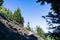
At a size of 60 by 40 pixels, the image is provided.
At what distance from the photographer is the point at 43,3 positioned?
26.1 feet

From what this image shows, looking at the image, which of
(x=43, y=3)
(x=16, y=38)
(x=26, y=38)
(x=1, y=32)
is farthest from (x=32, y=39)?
(x=43, y=3)

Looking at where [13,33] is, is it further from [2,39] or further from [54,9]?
[54,9]

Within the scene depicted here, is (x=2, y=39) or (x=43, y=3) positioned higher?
(x=2, y=39)

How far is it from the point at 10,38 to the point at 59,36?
884 centimetres

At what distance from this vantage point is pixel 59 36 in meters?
7.40

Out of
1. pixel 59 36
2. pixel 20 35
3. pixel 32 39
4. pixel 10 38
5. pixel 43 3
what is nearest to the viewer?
pixel 59 36

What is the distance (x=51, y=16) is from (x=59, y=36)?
36.3 inches

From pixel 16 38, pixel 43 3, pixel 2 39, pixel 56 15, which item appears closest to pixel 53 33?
pixel 56 15

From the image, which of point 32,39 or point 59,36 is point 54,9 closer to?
point 59,36

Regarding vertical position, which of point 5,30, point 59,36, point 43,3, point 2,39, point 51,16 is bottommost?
point 59,36

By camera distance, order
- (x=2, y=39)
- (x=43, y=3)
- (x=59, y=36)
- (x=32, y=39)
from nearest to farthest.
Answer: (x=59, y=36) < (x=43, y=3) < (x=2, y=39) < (x=32, y=39)

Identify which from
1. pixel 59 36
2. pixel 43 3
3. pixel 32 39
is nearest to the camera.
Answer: pixel 59 36

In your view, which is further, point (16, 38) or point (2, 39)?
point (16, 38)

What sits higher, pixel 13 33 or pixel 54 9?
pixel 13 33
